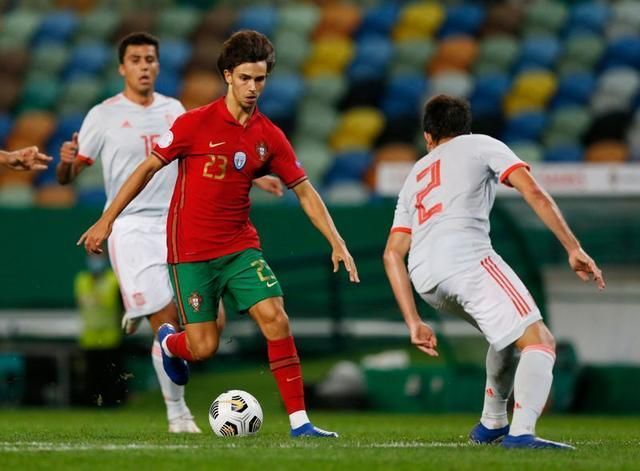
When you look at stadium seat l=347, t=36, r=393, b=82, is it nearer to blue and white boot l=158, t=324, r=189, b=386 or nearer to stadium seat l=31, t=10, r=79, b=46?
stadium seat l=31, t=10, r=79, b=46

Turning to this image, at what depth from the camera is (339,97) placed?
19719 millimetres

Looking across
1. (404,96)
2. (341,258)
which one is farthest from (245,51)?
(404,96)

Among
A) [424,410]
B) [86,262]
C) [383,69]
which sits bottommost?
[424,410]

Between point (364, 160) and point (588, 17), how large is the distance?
4.22 meters

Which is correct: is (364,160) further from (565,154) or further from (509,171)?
(509,171)

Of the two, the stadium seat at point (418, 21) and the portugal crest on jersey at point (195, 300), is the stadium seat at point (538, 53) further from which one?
the portugal crest on jersey at point (195, 300)

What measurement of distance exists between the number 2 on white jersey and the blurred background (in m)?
6.32

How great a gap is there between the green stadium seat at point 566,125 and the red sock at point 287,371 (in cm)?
1096

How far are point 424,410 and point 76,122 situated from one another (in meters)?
7.44

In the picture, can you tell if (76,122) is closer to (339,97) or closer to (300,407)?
(339,97)

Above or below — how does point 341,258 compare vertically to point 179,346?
above

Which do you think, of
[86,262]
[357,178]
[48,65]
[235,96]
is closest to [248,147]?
[235,96]

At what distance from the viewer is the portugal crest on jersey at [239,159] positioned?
7691 millimetres

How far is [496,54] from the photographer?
64.7 feet
